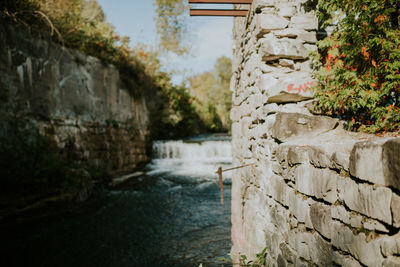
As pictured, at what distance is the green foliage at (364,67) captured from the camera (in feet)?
5.81

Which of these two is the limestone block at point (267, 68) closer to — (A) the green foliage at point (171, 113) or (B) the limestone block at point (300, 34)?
(B) the limestone block at point (300, 34)

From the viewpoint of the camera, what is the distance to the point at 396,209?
3.49ft

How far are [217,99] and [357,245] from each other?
2399 centimetres

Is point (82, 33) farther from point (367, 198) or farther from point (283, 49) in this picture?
point (367, 198)

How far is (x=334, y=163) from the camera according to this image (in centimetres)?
151

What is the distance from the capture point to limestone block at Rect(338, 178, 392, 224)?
112cm

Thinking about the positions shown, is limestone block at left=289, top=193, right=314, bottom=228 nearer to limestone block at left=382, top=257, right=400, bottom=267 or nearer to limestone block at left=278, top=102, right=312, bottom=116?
limestone block at left=382, top=257, right=400, bottom=267

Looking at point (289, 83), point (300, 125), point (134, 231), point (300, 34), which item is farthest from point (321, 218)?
point (134, 231)

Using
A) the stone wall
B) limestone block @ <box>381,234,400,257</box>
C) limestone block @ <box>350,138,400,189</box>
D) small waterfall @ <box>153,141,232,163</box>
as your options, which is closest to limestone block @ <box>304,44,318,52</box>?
the stone wall

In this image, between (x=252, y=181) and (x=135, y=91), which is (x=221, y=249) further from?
(x=135, y=91)

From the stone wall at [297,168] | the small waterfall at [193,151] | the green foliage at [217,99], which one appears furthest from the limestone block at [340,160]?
the green foliage at [217,99]

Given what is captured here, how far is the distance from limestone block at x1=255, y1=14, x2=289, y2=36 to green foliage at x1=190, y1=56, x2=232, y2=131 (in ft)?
57.8

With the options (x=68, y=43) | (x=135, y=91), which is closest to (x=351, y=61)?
(x=68, y=43)

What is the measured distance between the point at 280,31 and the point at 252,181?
66.1 inches
